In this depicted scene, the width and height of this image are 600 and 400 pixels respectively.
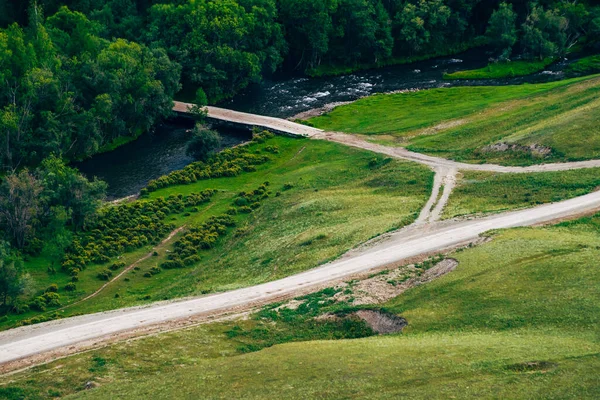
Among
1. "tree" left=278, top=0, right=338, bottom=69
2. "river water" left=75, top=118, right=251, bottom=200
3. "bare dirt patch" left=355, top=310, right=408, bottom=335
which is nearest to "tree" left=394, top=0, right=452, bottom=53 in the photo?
"tree" left=278, top=0, right=338, bottom=69

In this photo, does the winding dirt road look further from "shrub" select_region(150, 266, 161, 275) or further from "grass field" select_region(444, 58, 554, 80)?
"grass field" select_region(444, 58, 554, 80)

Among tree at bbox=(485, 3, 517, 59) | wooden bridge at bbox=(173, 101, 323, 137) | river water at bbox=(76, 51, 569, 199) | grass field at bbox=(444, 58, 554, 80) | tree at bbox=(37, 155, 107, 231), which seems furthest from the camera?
tree at bbox=(485, 3, 517, 59)

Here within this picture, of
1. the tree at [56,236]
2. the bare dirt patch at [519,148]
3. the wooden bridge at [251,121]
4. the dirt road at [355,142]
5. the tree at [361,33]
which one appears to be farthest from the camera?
the tree at [361,33]

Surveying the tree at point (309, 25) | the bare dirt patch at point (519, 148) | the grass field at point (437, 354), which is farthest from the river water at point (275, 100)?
the grass field at point (437, 354)

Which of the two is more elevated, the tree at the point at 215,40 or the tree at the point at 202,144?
the tree at the point at 215,40

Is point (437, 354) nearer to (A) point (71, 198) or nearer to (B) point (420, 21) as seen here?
(A) point (71, 198)

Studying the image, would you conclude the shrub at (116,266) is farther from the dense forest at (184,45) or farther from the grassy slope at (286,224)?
the dense forest at (184,45)
